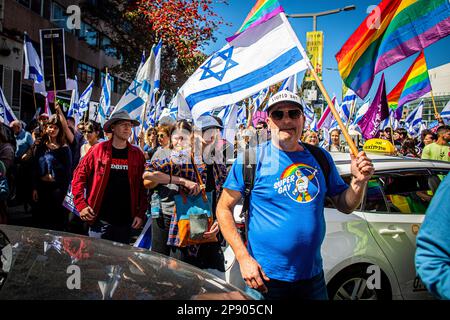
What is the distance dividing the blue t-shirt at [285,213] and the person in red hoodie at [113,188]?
1866mm

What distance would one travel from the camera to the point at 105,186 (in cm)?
405

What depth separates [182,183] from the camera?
140 inches

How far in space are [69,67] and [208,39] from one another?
12.7 meters

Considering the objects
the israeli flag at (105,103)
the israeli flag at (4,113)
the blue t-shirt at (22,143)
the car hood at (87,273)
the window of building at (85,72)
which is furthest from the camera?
the window of building at (85,72)

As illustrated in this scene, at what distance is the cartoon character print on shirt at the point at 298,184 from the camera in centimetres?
243

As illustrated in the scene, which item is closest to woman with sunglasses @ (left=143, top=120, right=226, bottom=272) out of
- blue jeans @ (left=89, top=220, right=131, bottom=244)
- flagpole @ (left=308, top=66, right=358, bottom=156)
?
blue jeans @ (left=89, top=220, right=131, bottom=244)

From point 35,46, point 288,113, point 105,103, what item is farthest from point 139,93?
point 35,46

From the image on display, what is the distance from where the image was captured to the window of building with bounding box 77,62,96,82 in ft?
92.6

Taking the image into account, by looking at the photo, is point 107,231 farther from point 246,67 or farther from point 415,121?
point 415,121

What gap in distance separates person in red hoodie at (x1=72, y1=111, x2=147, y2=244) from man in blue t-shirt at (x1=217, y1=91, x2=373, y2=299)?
1797 mm

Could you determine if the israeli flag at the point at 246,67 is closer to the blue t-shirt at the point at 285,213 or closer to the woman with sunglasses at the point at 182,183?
the woman with sunglasses at the point at 182,183

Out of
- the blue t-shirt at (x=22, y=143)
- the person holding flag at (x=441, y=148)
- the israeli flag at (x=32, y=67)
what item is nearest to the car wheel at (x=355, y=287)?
the person holding flag at (x=441, y=148)

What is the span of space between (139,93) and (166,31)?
12295mm
